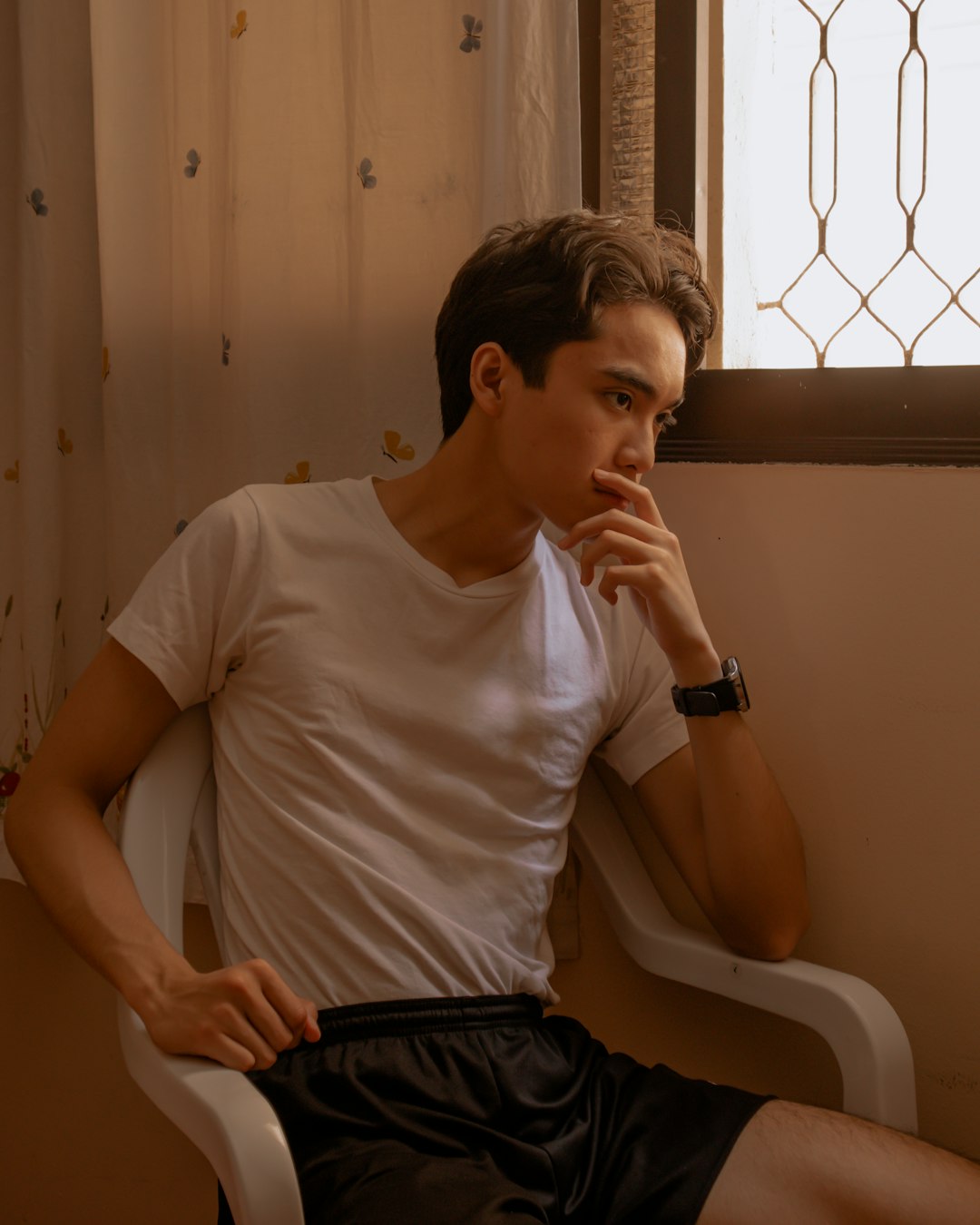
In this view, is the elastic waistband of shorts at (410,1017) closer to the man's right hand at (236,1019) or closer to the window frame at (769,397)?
the man's right hand at (236,1019)

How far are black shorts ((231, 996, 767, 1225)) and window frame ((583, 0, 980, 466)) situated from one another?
699mm

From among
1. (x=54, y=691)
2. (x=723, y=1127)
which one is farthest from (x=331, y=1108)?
(x=54, y=691)

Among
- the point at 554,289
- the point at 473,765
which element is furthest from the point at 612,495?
the point at 473,765

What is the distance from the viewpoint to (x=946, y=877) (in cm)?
128

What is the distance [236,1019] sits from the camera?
99 centimetres

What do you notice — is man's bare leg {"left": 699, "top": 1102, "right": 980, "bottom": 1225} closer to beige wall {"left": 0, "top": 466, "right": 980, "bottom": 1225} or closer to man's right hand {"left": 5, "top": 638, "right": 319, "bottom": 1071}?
beige wall {"left": 0, "top": 466, "right": 980, "bottom": 1225}

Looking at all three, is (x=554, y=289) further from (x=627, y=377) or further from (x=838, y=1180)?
(x=838, y=1180)

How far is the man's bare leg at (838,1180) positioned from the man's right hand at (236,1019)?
0.42m

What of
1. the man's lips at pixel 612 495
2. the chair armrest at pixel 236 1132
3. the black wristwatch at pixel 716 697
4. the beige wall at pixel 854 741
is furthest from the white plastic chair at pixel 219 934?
the man's lips at pixel 612 495

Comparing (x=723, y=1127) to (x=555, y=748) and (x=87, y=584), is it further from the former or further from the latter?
(x=87, y=584)

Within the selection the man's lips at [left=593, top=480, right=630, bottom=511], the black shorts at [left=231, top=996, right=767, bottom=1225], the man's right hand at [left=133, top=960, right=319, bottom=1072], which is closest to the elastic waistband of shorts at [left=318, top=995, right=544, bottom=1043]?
the black shorts at [left=231, top=996, right=767, bottom=1225]

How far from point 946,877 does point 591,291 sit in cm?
74

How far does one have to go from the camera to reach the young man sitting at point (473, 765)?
43.8 inches

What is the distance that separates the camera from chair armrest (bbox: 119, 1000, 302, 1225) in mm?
893
